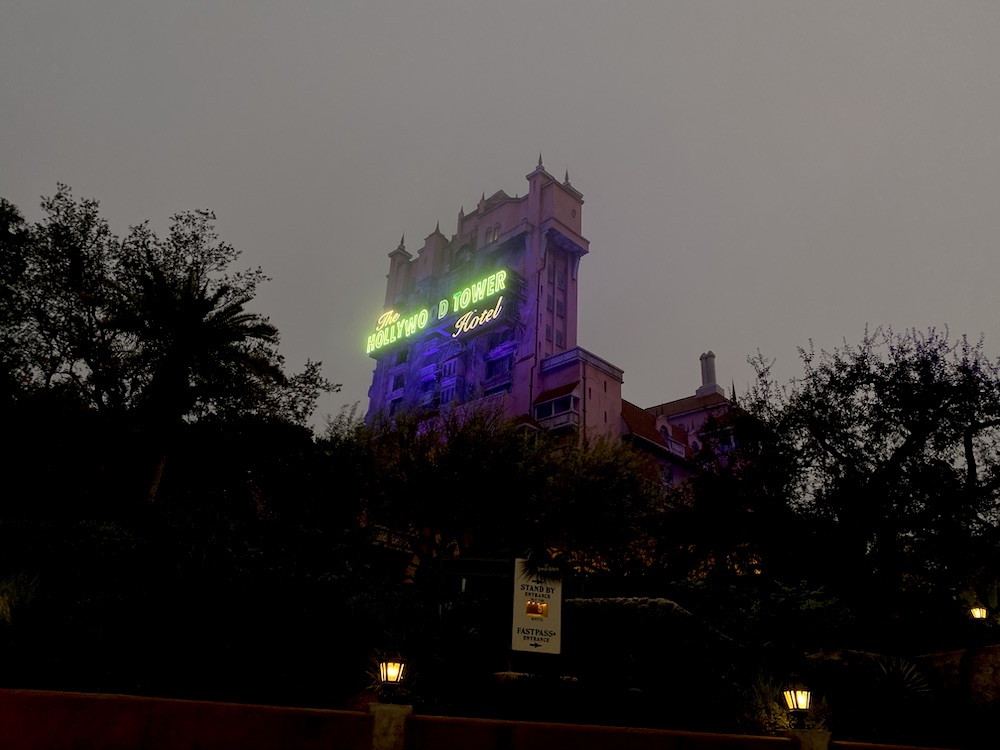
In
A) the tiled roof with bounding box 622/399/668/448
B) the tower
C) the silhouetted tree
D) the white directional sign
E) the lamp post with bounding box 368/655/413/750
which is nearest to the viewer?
the lamp post with bounding box 368/655/413/750

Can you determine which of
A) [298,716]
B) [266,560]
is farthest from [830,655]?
[266,560]

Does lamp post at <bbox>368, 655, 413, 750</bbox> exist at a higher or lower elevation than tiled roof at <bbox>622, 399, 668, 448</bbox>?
lower

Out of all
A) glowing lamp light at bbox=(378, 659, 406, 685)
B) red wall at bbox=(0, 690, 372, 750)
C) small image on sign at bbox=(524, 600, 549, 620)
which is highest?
small image on sign at bbox=(524, 600, 549, 620)

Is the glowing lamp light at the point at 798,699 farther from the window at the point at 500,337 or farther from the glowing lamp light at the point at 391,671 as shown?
the window at the point at 500,337

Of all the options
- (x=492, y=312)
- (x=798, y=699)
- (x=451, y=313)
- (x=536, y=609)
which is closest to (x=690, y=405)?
(x=492, y=312)

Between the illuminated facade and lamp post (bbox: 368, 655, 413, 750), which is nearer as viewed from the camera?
lamp post (bbox: 368, 655, 413, 750)

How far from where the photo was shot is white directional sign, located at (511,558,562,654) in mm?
11250

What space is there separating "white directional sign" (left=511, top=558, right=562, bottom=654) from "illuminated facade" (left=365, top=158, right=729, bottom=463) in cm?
3083

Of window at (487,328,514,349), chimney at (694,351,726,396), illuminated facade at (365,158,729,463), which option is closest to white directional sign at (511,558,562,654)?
illuminated facade at (365,158,729,463)

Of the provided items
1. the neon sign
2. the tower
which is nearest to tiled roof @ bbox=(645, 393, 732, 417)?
the tower

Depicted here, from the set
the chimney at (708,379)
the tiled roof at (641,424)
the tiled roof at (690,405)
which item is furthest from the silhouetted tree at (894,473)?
the chimney at (708,379)

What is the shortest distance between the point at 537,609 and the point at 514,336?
1590 inches

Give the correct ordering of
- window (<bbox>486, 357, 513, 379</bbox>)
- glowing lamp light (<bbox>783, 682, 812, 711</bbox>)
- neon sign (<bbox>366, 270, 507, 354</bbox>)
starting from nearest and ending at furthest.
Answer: glowing lamp light (<bbox>783, 682, 812, 711</bbox>), window (<bbox>486, 357, 513, 379</bbox>), neon sign (<bbox>366, 270, 507, 354</bbox>)

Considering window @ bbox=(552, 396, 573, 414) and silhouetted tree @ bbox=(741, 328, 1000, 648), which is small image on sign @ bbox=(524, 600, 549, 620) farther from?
window @ bbox=(552, 396, 573, 414)
